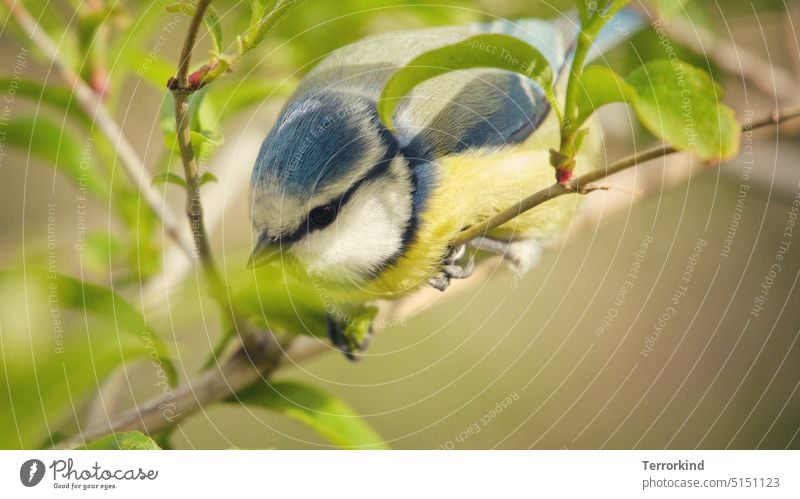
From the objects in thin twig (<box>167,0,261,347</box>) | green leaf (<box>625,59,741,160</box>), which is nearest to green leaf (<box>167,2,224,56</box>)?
thin twig (<box>167,0,261,347</box>)

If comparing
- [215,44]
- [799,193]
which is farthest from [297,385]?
[799,193]

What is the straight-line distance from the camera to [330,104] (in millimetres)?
513

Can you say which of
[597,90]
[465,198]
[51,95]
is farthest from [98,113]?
[597,90]

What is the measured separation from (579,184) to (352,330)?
27 cm

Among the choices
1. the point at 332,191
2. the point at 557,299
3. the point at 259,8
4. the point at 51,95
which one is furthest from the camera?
the point at 557,299

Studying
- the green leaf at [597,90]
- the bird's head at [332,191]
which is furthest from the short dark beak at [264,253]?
the green leaf at [597,90]

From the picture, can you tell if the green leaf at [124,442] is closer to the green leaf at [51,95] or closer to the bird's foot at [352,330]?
the bird's foot at [352,330]

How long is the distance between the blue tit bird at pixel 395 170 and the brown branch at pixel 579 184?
1cm

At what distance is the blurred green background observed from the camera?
674 mm

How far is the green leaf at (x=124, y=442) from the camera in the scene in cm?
46

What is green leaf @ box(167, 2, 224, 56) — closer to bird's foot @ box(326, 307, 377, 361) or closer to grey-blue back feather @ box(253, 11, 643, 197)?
grey-blue back feather @ box(253, 11, 643, 197)

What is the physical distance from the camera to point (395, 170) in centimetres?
55
